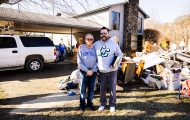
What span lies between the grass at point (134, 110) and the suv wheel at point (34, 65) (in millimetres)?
5709

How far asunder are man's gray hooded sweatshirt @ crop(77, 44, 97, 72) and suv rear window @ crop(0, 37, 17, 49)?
659 centimetres

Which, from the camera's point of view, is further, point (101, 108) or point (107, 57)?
point (101, 108)

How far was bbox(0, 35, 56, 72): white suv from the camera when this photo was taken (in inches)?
434

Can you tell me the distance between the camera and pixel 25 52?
11.7 m

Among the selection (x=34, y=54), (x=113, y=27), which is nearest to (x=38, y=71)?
(x=34, y=54)

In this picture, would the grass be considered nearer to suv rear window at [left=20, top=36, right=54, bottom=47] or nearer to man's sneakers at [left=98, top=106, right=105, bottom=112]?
man's sneakers at [left=98, top=106, right=105, bottom=112]

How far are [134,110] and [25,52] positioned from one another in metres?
7.50

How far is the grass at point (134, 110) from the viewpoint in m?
5.65

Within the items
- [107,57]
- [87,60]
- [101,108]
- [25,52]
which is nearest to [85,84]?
[87,60]

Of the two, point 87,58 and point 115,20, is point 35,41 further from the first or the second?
point 115,20

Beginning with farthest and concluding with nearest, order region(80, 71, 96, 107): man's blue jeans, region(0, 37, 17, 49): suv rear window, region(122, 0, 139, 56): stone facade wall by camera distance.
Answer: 1. region(122, 0, 139, 56): stone facade wall
2. region(0, 37, 17, 49): suv rear window
3. region(80, 71, 96, 107): man's blue jeans

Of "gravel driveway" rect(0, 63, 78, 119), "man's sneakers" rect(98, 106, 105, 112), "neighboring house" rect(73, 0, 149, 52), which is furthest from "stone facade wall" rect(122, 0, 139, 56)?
"man's sneakers" rect(98, 106, 105, 112)

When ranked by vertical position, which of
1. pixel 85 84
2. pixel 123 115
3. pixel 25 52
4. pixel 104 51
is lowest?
pixel 123 115

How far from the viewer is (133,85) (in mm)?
9492
